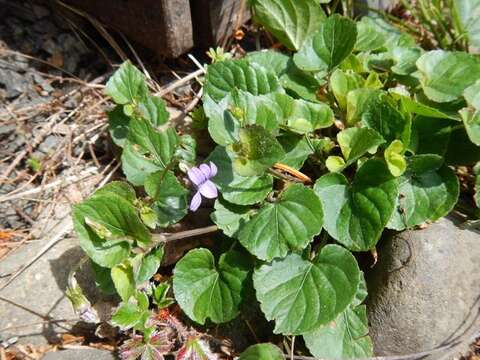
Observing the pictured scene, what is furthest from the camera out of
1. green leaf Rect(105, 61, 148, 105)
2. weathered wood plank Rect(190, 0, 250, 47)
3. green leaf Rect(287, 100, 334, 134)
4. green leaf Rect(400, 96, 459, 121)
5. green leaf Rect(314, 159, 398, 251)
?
weathered wood plank Rect(190, 0, 250, 47)

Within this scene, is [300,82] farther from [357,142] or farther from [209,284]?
[209,284]

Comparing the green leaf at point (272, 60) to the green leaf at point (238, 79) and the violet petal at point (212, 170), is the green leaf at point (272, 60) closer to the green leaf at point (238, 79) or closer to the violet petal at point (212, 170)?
the green leaf at point (238, 79)

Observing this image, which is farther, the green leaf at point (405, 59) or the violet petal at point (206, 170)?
the green leaf at point (405, 59)

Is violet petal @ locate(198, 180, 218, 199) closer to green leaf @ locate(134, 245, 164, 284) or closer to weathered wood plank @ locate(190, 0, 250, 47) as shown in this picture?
green leaf @ locate(134, 245, 164, 284)

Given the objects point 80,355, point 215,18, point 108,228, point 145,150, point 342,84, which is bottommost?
point 80,355

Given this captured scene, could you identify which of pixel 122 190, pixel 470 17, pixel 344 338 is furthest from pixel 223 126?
pixel 470 17

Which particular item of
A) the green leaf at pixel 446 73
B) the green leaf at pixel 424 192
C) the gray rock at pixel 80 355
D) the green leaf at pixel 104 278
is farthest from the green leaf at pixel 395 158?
the gray rock at pixel 80 355

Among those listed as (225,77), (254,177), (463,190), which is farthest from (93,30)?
(463,190)

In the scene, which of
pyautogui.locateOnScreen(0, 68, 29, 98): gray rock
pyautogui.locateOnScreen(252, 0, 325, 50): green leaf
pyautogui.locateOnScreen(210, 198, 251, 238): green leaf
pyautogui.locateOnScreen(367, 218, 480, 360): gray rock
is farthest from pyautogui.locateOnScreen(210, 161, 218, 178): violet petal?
pyautogui.locateOnScreen(0, 68, 29, 98): gray rock
